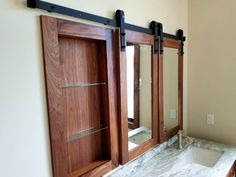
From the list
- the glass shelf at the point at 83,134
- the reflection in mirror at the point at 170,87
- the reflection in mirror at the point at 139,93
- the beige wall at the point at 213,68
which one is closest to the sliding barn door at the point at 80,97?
the glass shelf at the point at 83,134

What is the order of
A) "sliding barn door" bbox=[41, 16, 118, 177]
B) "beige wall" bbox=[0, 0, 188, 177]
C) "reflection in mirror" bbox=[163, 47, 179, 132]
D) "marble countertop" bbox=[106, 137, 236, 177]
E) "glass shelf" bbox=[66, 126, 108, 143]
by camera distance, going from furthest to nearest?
"reflection in mirror" bbox=[163, 47, 179, 132] → "marble countertop" bbox=[106, 137, 236, 177] → "glass shelf" bbox=[66, 126, 108, 143] → "sliding barn door" bbox=[41, 16, 118, 177] → "beige wall" bbox=[0, 0, 188, 177]

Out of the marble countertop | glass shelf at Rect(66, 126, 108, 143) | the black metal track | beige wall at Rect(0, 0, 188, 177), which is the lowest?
the marble countertop

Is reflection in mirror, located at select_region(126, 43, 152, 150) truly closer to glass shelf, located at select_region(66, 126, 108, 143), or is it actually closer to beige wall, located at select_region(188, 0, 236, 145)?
glass shelf, located at select_region(66, 126, 108, 143)

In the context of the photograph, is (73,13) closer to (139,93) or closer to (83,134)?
(83,134)

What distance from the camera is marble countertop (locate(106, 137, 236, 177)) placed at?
1393 mm

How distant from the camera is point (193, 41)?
6.77 ft

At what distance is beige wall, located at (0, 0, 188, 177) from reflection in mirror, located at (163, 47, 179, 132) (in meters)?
1.11

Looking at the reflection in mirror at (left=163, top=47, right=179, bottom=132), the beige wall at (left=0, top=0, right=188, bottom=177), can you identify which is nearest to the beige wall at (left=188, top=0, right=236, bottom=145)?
the reflection in mirror at (left=163, top=47, right=179, bottom=132)

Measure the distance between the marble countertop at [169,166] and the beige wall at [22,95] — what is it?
1.92 ft

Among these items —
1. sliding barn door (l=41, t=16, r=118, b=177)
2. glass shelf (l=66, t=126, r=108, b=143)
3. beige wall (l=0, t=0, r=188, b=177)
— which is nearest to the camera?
beige wall (l=0, t=0, r=188, b=177)

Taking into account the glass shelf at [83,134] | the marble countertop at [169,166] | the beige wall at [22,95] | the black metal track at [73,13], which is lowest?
the marble countertop at [169,166]

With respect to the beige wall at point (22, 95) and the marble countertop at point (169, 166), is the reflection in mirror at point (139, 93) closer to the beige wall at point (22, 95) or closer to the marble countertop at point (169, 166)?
the marble countertop at point (169, 166)

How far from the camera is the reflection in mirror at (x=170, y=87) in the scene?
5.98 ft

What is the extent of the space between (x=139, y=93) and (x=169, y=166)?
2.09ft
